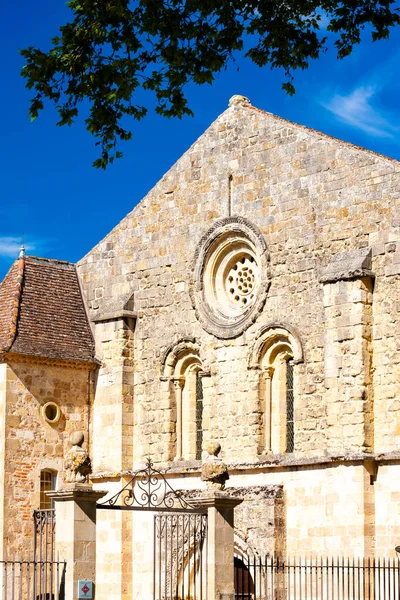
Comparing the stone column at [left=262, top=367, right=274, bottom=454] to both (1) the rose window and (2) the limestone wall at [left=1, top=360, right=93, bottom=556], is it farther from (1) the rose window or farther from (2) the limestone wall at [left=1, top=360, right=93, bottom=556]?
(2) the limestone wall at [left=1, top=360, right=93, bottom=556]

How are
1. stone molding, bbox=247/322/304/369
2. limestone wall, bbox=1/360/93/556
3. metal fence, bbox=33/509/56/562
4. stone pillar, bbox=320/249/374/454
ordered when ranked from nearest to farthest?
1. metal fence, bbox=33/509/56/562
2. stone pillar, bbox=320/249/374/454
3. stone molding, bbox=247/322/304/369
4. limestone wall, bbox=1/360/93/556

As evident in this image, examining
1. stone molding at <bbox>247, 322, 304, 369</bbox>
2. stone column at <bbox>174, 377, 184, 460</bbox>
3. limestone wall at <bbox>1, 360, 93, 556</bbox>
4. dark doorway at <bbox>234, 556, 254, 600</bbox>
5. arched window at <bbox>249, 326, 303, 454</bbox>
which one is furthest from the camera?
stone column at <bbox>174, 377, 184, 460</bbox>

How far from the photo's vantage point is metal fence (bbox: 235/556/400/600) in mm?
24594

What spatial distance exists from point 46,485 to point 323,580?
298 inches

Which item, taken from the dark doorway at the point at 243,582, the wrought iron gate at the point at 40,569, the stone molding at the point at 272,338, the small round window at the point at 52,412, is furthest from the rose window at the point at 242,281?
the wrought iron gate at the point at 40,569

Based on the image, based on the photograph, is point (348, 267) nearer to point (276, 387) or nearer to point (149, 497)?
point (276, 387)

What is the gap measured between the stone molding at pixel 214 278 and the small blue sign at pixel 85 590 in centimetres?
842

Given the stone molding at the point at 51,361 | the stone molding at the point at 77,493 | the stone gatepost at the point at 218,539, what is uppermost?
the stone molding at the point at 51,361

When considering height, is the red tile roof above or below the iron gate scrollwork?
above

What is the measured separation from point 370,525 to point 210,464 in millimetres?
3998

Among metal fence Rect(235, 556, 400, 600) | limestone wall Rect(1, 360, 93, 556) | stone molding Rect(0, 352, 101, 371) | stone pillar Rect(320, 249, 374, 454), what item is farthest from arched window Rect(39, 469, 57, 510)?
stone pillar Rect(320, 249, 374, 454)

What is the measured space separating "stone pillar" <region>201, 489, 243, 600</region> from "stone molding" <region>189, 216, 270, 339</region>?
6510 mm

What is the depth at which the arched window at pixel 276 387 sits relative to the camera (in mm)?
28359

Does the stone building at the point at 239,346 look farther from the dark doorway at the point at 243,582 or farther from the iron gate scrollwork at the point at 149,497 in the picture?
the dark doorway at the point at 243,582
